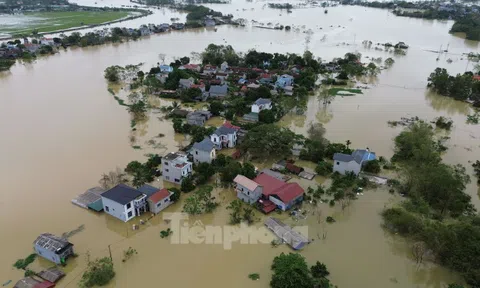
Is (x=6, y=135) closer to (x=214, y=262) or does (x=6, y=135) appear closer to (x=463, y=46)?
(x=214, y=262)

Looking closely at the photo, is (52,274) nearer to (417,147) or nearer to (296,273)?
(296,273)

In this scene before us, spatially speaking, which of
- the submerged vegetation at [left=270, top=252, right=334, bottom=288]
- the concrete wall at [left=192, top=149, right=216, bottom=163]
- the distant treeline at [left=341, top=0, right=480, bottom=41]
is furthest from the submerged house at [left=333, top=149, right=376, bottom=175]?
the distant treeline at [left=341, top=0, right=480, bottom=41]

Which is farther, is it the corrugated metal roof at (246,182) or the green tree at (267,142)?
the green tree at (267,142)

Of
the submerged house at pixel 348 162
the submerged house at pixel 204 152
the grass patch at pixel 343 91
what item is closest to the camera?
the submerged house at pixel 348 162

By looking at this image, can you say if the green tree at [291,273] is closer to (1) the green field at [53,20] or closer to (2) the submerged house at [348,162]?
(2) the submerged house at [348,162]

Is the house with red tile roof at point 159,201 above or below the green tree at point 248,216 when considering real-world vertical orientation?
above

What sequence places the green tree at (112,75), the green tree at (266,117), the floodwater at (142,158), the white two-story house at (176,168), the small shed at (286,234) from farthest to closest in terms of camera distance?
the green tree at (112,75) → the green tree at (266,117) → the white two-story house at (176,168) → the small shed at (286,234) → the floodwater at (142,158)

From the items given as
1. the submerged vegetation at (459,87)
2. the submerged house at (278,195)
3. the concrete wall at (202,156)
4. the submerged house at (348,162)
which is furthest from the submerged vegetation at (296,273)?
the submerged vegetation at (459,87)

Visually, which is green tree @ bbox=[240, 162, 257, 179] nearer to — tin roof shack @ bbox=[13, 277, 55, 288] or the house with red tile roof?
the house with red tile roof
